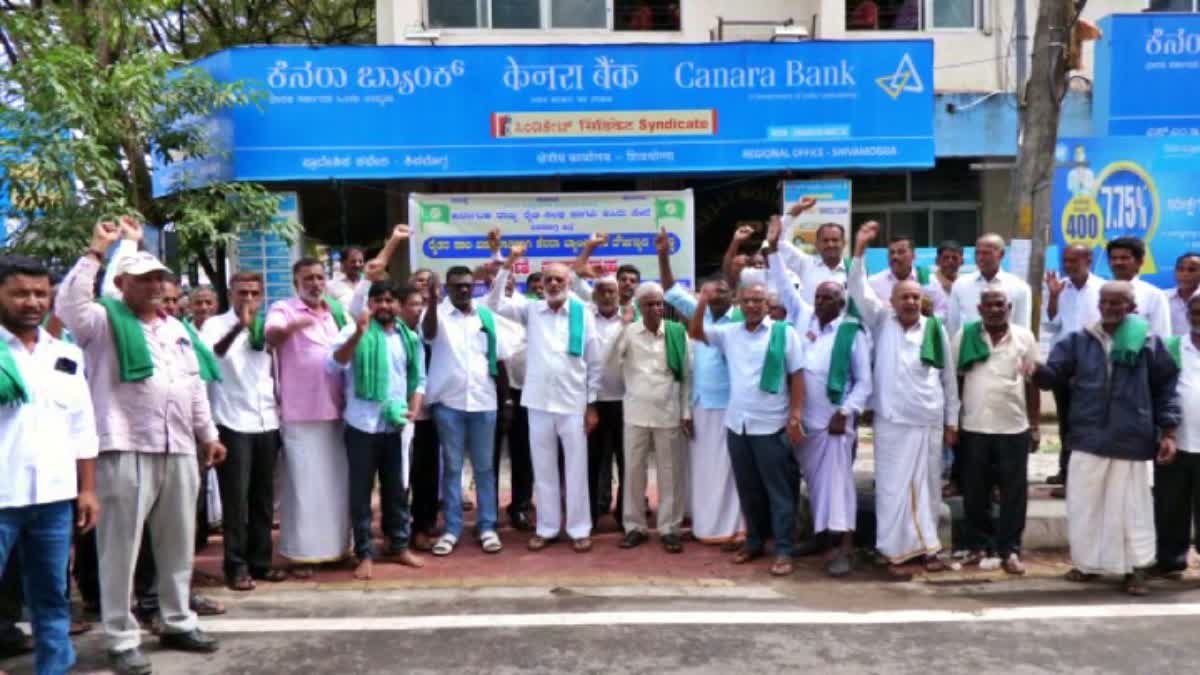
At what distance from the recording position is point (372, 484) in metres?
6.22

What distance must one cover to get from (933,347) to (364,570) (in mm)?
3636

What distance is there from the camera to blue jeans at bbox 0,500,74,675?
4.07 meters

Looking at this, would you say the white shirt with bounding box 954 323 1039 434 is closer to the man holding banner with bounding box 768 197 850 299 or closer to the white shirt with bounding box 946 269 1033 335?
the white shirt with bounding box 946 269 1033 335

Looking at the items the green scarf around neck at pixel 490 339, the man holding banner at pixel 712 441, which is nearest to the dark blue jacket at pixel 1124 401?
the man holding banner at pixel 712 441

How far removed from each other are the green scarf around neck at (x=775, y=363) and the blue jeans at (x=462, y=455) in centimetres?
184

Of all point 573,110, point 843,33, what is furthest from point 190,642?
point 843,33

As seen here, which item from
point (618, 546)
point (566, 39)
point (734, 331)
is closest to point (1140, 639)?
point (734, 331)

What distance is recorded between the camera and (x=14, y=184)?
799 cm

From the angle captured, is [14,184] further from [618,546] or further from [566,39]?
[566,39]

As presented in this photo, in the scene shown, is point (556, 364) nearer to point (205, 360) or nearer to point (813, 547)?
point (813, 547)

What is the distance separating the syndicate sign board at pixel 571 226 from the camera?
34.9 feet

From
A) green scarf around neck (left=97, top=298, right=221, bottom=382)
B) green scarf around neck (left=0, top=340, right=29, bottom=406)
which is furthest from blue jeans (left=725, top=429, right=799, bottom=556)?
green scarf around neck (left=0, top=340, right=29, bottom=406)

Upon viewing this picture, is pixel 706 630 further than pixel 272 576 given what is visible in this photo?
No

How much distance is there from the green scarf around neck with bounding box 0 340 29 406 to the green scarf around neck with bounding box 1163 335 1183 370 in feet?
18.9
